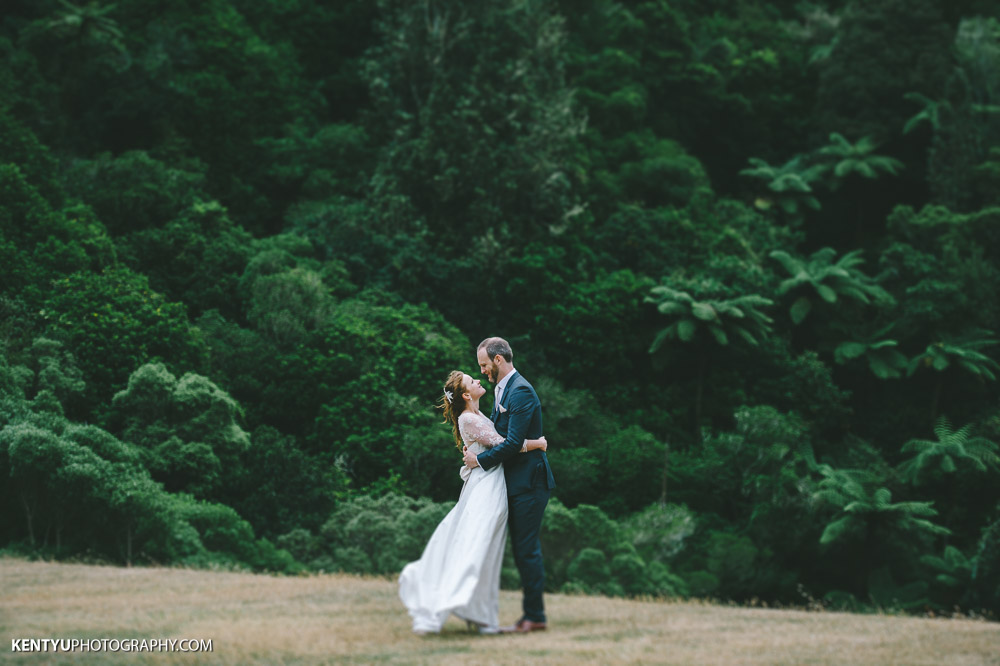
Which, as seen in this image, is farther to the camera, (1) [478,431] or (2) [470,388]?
(2) [470,388]

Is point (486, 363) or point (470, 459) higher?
point (486, 363)

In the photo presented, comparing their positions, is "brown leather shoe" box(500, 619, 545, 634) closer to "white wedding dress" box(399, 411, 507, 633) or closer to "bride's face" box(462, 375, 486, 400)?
"white wedding dress" box(399, 411, 507, 633)

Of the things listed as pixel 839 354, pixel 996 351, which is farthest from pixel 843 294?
pixel 996 351

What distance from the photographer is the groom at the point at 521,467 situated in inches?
289

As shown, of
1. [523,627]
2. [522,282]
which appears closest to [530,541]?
[523,627]

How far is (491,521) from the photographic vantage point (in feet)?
24.1

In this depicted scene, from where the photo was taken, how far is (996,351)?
28969 millimetres

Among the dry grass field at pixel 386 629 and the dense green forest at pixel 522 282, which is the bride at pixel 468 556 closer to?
the dry grass field at pixel 386 629

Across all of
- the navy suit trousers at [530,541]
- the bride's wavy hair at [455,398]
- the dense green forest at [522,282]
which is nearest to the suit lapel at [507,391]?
the bride's wavy hair at [455,398]

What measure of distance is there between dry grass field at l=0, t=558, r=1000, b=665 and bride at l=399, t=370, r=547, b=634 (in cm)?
19

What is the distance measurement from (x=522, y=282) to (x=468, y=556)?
19425mm

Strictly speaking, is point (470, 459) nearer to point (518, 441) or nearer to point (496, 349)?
point (518, 441)

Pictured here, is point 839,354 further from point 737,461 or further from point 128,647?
point 128,647

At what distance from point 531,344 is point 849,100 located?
54.2ft
